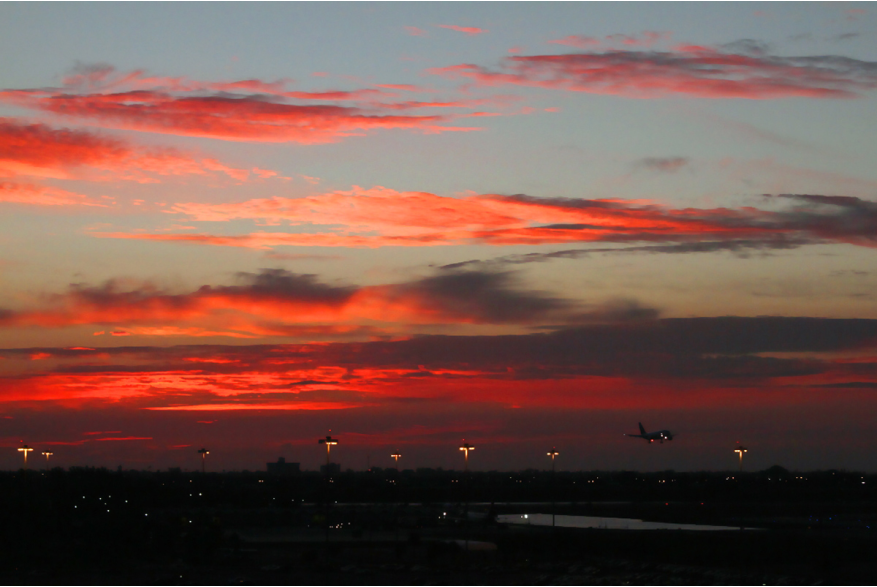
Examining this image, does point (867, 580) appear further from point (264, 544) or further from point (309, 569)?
point (264, 544)

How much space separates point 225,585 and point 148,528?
25.8 m

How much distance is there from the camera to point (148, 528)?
257 feet

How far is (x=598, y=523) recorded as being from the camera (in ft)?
325

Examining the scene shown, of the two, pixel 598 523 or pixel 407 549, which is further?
pixel 598 523

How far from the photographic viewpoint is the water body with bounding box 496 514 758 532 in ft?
294

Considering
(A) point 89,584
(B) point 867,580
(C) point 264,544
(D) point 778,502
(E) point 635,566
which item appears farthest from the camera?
(D) point 778,502

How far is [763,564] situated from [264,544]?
4396 cm

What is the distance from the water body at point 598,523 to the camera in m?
89.6

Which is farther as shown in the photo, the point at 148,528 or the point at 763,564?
the point at 148,528

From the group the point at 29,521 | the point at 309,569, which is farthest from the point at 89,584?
the point at 29,521

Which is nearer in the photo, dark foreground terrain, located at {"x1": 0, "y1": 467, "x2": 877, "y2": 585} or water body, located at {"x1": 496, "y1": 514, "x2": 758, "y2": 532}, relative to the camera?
dark foreground terrain, located at {"x1": 0, "y1": 467, "x2": 877, "y2": 585}

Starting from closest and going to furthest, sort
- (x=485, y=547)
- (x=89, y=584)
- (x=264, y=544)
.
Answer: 1. (x=89, y=584)
2. (x=485, y=547)
3. (x=264, y=544)

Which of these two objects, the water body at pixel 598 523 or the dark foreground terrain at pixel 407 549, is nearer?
the dark foreground terrain at pixel 407 549

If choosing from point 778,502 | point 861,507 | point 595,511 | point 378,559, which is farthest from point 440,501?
point 378,559
